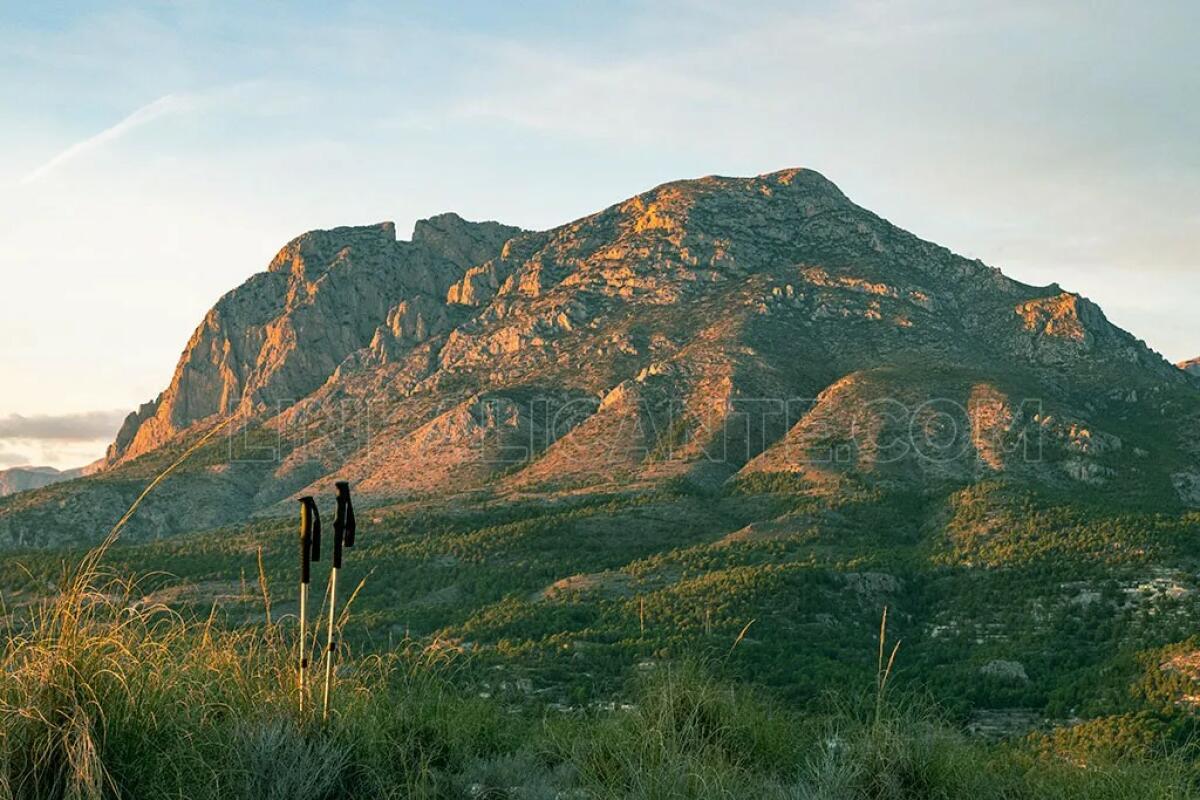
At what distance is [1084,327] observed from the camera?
103875mm

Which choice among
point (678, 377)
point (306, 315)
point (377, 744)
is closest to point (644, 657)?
point (377, 744)

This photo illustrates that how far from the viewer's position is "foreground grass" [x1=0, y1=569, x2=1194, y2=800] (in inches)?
273

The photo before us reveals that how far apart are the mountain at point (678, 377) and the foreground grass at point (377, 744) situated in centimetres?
6499

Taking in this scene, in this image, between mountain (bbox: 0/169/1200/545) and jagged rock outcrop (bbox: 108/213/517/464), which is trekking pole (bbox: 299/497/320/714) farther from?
jagged rock outcrop (bbox: 108/213/517/464)

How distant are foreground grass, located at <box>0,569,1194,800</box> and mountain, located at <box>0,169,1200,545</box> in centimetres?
6499

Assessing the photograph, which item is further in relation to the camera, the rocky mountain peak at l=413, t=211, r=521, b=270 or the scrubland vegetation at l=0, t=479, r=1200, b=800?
the rocky mountain peak at l=413, t=211, r=521, b=270

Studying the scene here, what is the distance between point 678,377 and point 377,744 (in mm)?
90287

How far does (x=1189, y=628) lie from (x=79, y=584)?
45224mm

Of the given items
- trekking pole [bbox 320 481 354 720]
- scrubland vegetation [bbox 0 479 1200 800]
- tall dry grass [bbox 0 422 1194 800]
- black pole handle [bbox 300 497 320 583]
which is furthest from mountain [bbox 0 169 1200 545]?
black pole handle [bbox 300 497 320 583]

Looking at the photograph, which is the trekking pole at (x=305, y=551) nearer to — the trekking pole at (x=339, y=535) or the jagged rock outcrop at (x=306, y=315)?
the trekking pole at (x=339, y=535)

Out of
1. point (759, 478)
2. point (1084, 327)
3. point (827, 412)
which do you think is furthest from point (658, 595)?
point (1084, 327)

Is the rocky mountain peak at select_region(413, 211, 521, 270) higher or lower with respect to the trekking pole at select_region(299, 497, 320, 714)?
higher

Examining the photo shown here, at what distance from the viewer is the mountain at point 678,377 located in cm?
8144

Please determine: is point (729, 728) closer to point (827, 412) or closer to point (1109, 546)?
point (1109, 546)
